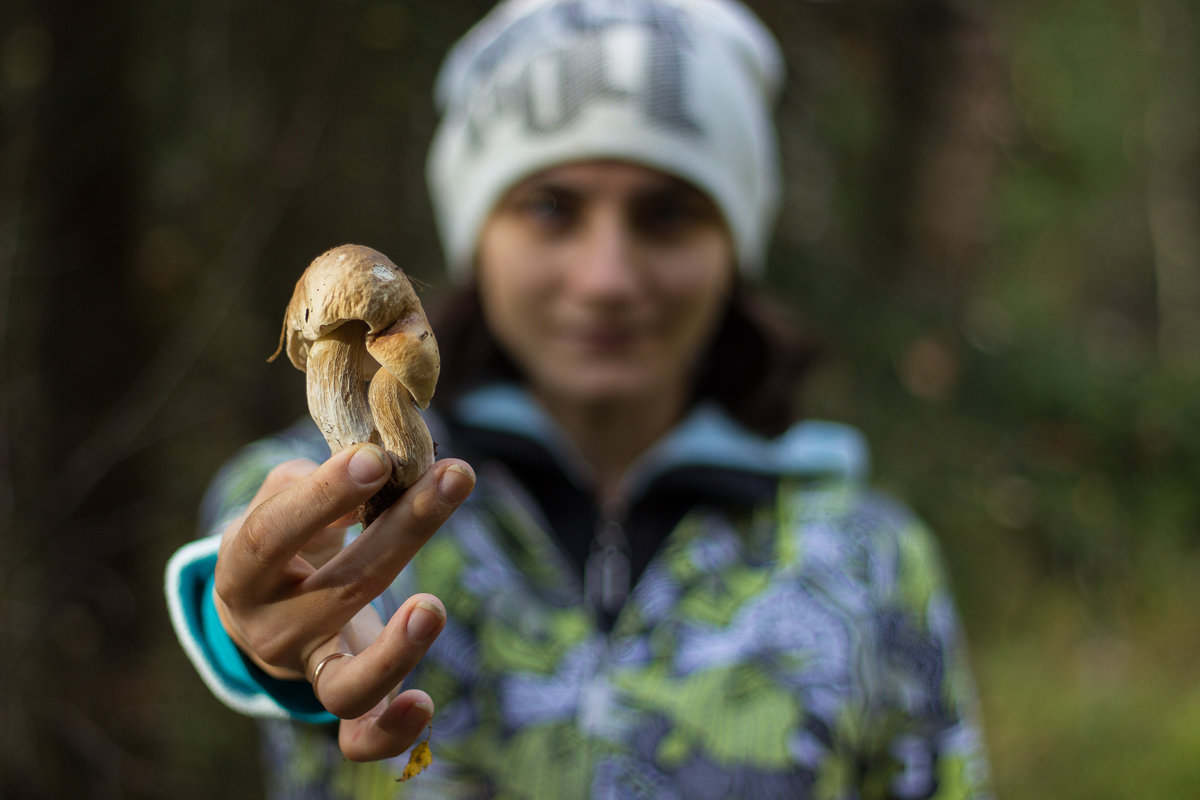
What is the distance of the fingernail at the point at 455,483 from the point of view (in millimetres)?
549

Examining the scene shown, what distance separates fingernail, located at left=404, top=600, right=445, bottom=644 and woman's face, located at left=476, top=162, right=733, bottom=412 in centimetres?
81

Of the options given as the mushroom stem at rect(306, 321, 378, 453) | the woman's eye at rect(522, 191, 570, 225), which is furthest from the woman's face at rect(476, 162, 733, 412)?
the mushroom stem at rect(306, 321, 378, 453)

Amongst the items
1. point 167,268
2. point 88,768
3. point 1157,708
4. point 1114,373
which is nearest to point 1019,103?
point 1114,373

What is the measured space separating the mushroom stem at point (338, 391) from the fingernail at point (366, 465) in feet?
0.27

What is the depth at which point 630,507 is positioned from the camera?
1.47 metres

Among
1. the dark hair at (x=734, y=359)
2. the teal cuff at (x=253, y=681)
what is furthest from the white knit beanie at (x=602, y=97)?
the teal cuff at (x=253, y=681)

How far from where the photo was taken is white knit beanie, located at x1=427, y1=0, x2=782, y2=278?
135 cm

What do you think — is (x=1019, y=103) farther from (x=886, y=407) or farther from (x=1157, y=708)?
(x=1157, y=708)

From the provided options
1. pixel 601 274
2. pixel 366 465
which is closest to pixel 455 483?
pixel 366 465

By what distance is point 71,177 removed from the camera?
6.06ft

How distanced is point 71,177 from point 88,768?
4.31ft

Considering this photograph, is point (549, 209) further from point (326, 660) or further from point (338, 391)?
point (326, 660)

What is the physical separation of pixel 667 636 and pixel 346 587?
0.80 metres

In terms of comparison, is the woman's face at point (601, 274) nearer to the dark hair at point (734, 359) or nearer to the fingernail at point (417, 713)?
the dark hair at point (734, 359)
